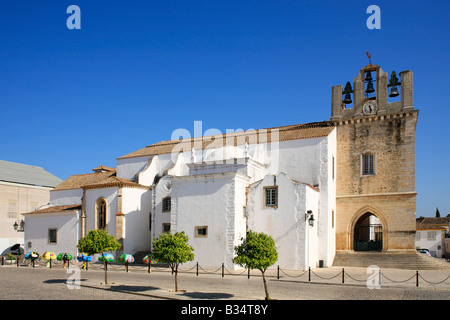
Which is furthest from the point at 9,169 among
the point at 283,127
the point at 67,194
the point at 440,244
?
the point at 440,244

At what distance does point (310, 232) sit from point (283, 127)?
35.5 feet

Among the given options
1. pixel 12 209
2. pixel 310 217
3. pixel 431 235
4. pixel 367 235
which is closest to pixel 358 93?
pixel 310 217

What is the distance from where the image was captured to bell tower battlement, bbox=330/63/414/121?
29219mm

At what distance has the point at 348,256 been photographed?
94.5 feet

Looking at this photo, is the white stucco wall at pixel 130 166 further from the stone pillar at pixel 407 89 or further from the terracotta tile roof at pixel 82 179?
the stone pillar at pixel 407 89

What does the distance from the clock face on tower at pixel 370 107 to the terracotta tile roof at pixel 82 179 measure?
76.2 feet

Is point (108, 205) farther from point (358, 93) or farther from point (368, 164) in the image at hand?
point (358, 93)

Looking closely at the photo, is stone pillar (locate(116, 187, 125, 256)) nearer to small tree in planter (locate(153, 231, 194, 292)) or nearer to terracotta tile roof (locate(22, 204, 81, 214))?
terracotta tile roof (locate(22, 204, 81, 214))

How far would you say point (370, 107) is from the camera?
30156mm

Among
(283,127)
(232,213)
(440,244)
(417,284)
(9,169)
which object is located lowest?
(440,244)

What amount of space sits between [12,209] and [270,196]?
1291 inches

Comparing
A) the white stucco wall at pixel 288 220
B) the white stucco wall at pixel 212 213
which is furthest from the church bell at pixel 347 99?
the white stucco wall at pixel 212 213

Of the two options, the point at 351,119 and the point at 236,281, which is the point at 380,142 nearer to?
the point at 351,119

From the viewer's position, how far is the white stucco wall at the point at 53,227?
3359 centimetres
